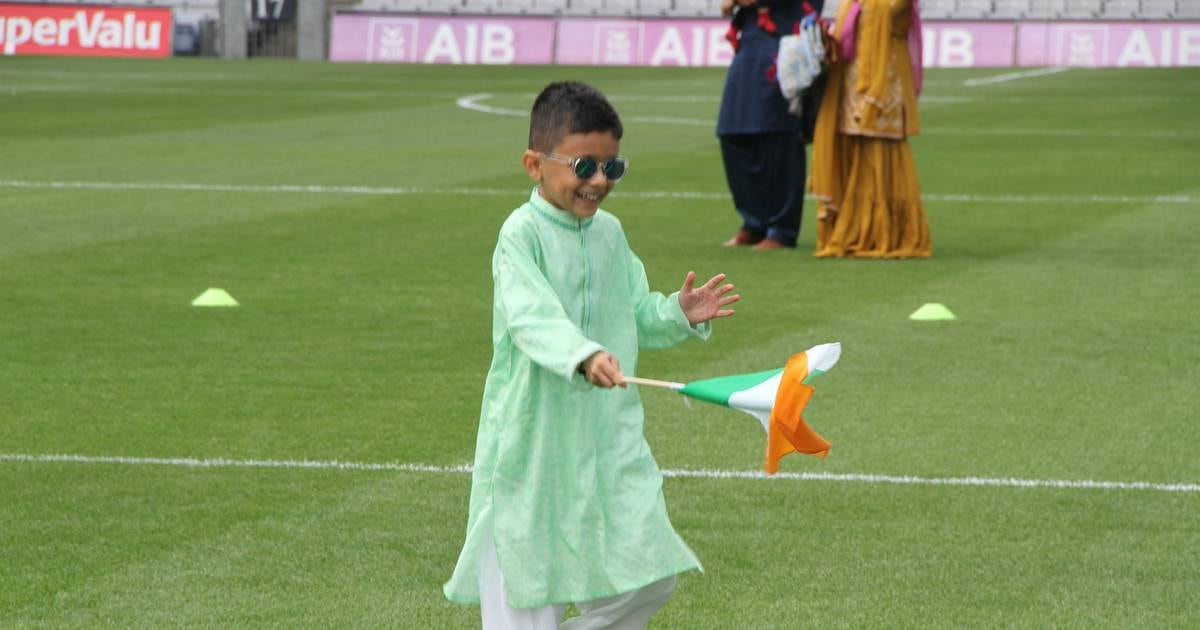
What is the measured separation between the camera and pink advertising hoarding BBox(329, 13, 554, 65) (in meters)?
44.2

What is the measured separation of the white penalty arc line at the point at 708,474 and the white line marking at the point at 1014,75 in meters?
28.4

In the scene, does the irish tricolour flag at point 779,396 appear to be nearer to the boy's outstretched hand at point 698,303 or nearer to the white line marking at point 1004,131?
the boy's outstretched hand at point 698,303

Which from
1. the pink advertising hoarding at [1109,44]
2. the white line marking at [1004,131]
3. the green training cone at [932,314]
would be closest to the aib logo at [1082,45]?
the pink advertising hoarding at [1109,44]

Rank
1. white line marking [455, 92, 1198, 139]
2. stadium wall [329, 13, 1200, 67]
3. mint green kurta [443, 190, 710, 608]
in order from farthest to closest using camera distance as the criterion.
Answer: stadium wall [329, 13, 1200, 67] < white line marking [455, 92, 1198, 139] < mint green kurta [443, 190, 710, 608]

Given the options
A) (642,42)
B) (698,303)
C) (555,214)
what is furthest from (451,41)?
(555,214)

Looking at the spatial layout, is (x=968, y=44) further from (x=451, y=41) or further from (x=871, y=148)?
(x=871, y=148)

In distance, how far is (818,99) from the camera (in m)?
13.4

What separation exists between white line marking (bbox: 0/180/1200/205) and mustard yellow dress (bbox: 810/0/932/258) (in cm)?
369

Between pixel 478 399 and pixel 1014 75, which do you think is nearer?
pixel 478 399

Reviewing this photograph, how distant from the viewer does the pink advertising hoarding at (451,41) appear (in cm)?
4422

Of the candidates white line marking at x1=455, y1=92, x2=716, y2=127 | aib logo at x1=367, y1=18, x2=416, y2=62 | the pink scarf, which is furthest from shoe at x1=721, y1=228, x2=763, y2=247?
aib logo at x1=367, y1=18, x2=416, y2=62

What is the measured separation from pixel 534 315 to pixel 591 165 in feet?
1.11

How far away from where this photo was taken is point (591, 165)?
4.34 m

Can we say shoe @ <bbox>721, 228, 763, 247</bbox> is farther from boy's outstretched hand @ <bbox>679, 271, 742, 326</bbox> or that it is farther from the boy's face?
the boy's face
